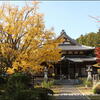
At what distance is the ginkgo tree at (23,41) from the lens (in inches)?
626

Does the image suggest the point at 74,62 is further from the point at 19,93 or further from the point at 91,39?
the point at 91,39

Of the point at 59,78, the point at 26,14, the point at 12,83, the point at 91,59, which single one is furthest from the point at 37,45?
the point at 91,59

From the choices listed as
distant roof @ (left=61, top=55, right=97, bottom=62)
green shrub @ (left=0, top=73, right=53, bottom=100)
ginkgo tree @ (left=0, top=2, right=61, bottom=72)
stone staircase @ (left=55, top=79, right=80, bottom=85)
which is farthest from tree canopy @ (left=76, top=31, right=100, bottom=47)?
green shrub @ (left=0, top=73, right=53, bottom=100)

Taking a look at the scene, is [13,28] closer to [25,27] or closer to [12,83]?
[25,27]

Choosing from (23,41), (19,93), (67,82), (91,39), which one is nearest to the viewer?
(19,93)

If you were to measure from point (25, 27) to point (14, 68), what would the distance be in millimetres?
3546

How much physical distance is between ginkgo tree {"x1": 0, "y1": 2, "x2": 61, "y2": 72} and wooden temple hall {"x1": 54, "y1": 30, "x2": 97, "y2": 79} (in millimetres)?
18525

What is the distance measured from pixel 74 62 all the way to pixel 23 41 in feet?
64.2

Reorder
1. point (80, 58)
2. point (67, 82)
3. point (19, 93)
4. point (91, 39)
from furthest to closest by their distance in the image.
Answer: point (91, 39)
point (80, 58)
point (67, 82)
point (19, 93)

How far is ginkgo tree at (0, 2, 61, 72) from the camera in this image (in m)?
15.9

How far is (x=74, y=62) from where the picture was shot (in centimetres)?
3481

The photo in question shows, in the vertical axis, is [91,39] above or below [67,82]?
above

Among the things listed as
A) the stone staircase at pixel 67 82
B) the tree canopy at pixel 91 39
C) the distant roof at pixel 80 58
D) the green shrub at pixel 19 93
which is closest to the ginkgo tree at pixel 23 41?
the green shrub at pixel 19 93

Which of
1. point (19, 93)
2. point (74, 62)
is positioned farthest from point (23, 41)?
point (74, 62)
